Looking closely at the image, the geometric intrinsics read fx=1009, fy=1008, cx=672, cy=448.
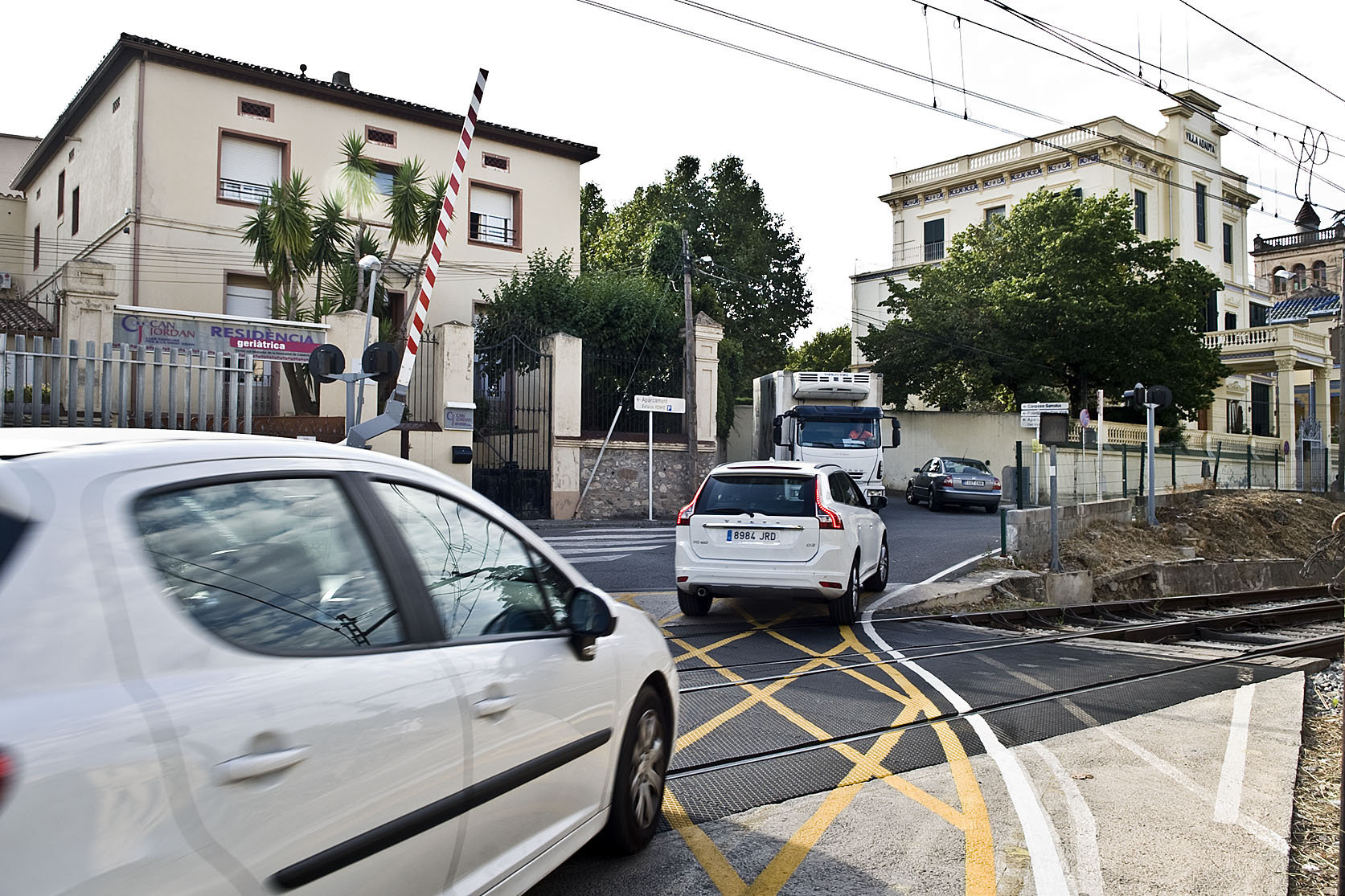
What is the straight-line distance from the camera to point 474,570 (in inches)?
130

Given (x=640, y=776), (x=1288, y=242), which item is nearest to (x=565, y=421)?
(x=640, y=776)

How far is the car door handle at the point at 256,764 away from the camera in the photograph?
207 centimetres

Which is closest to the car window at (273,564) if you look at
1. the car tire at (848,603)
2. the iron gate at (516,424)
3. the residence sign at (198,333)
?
the car tire at (848,603)

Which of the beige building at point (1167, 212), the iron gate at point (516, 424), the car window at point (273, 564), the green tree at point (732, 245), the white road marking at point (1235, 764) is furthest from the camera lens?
the green tree at point (732, 245)

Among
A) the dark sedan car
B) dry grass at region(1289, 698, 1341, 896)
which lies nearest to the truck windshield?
the dark sedan car

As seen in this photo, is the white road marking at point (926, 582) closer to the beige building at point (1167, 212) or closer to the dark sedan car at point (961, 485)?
the dark sedan car at point (961, 485)

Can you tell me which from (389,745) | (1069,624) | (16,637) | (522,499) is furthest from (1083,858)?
(522,499)

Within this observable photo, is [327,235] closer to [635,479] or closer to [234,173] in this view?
[234,173]

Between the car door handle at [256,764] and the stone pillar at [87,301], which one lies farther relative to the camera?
the stone pillar at [87,301]

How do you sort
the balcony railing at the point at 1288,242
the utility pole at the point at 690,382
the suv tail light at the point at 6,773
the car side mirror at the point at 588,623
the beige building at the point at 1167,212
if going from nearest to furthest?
the suv tail light at the point at 6,773 < the car side mirror at the point at 588,623 < the utility pole at the point at 690,382 < the beige building at the point at 1167,212 < the balcony railing at the point at 1288,242

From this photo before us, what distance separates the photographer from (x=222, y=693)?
83.7 inches

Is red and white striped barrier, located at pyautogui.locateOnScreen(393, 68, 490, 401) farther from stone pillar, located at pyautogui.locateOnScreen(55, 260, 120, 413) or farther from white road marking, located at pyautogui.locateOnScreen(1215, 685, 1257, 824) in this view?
stone pillar, located at pyautogui.locateOnScreen(55, 260, 120, 413)

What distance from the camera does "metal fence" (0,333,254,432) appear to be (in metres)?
12.4

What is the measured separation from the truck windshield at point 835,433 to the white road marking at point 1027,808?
16.2 m
